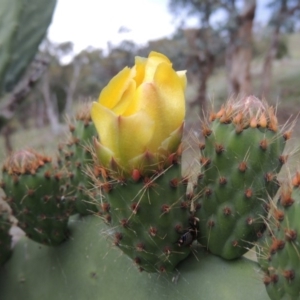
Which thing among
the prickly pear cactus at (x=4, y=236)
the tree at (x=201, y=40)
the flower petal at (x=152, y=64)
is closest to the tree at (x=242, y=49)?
the tree at (x=201, y=40)

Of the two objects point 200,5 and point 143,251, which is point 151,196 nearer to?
point 143,251

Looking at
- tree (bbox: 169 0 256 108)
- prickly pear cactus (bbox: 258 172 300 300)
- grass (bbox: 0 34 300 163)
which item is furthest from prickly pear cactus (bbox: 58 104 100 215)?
tree (bbox: 169 0 256 108)

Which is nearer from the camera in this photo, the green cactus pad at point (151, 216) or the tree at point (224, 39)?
the green cactus pad at point (151, 216)

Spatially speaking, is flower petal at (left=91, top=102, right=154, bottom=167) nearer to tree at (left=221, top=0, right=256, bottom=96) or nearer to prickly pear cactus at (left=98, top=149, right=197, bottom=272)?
prickly pear cactus at (left=98, top=149, right=197, bottom=272)

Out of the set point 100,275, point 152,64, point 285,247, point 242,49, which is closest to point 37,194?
point 100,275

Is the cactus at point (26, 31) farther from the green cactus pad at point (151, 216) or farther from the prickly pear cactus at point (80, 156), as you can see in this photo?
the green cactus pad at point (151, 216)

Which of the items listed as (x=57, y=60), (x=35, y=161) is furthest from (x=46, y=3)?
(x=57, y=60)

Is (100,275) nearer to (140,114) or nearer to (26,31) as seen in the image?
(140,114)
